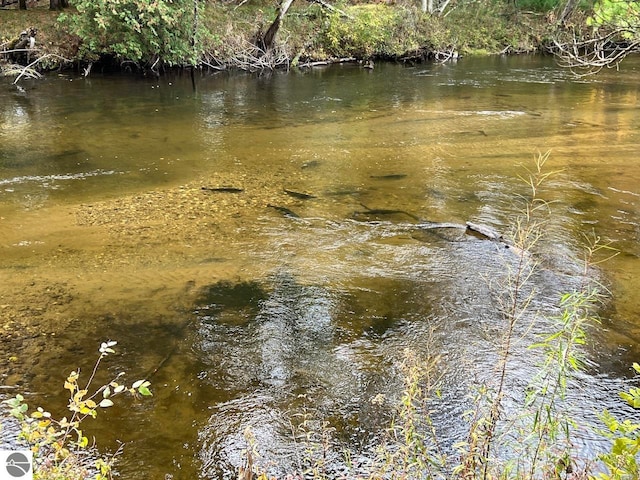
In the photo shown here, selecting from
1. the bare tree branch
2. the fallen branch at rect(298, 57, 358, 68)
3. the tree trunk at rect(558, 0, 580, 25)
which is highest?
the tree trunk at rect(558, 0, 580, 25)

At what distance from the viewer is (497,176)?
1025 cm

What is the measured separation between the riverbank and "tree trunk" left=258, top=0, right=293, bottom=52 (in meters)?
0.18

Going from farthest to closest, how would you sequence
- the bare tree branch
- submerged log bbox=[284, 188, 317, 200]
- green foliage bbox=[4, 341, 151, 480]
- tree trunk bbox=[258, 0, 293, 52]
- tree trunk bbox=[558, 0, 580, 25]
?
tree trunk bbox=[558, 0, 580, 25] < tree trunk bbox=[258, 0, 293, 52] < submerged log bbox=[284, 188, 317, 200] < the bare tree branch < green foliage bbox=[4, 341, 151, 480]

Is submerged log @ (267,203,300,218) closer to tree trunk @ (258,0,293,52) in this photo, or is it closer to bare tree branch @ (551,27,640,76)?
bare tree branch @ (551,27,640,76)

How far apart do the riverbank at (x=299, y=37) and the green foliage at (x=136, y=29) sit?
5cm

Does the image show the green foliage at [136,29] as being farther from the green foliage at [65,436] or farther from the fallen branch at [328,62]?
the green foliage at [65,436]

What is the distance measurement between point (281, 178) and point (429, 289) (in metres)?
4.45

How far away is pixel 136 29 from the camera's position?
18266 mm

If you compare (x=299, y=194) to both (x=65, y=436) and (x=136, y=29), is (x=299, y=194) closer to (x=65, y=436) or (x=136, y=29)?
(x=65, y=436)

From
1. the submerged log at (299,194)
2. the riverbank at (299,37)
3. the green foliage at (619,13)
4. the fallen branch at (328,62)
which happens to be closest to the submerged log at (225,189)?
the submerged log at (299,194)

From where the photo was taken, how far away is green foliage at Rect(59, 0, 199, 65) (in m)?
17.9

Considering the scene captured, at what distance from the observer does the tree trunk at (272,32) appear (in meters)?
22.3

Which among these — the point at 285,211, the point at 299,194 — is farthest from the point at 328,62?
the point at 285,211

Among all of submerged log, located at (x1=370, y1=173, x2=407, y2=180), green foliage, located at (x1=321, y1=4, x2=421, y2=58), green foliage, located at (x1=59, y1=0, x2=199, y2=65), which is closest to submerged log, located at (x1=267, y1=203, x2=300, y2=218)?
submerged log, located at (x1=370, y1=173, x2=407, y2=180)
